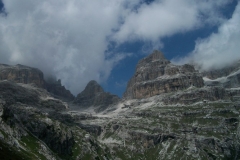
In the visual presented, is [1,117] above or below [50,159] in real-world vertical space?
above

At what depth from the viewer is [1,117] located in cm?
19512

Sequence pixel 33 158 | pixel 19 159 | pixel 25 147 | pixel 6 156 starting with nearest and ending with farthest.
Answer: pixel 6 156
pixel 19 159
pixel 33 158
pixel 25 147

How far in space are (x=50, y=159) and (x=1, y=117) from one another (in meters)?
45.4

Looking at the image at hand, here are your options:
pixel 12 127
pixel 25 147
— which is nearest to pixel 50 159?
pixel 25 147

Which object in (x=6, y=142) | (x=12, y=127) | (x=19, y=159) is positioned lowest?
(x=19, y=159)

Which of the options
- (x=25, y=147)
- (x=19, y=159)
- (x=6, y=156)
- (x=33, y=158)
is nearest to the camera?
(x=6, y=156)

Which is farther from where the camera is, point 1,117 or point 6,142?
point 1,117

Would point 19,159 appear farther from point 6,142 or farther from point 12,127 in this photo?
point 12,127

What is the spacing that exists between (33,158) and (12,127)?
38774mm

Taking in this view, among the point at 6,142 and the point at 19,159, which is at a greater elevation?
the point at 6,142

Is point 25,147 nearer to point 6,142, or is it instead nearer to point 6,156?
point 6,142

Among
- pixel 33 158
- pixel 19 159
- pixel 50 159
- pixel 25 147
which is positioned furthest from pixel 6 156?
pixel 50 159

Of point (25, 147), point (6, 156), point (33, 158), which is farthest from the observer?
point (25, 147)

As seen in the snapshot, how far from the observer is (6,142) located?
560 ft
